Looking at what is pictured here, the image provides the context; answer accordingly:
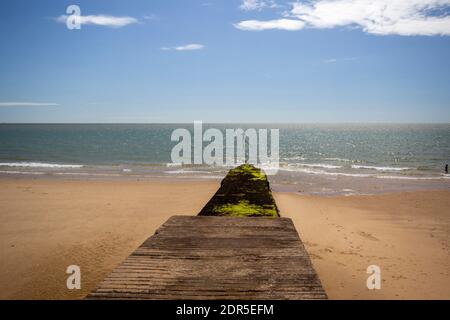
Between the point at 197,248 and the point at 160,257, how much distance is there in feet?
1.69

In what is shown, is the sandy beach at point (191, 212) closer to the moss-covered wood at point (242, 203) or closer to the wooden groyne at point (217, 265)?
the moss-covered wood at point (242, 203)

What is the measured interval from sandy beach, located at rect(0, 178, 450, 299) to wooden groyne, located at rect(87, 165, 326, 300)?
3.81 m

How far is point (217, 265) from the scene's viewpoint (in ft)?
11.5

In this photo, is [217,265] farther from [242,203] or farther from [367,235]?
[367,235]

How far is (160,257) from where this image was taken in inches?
145

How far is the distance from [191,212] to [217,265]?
452 inches

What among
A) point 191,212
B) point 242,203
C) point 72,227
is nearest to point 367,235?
point 242,203

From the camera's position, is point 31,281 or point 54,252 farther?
point 54,252

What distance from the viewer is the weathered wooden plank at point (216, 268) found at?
2.90 metres

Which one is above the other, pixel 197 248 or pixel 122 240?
pixel 197 248

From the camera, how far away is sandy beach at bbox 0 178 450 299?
781 cm

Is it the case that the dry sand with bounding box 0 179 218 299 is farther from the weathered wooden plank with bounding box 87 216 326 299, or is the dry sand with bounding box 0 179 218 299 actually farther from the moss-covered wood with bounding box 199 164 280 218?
the weathered wooden plank with bounding box 87 216 326 299
